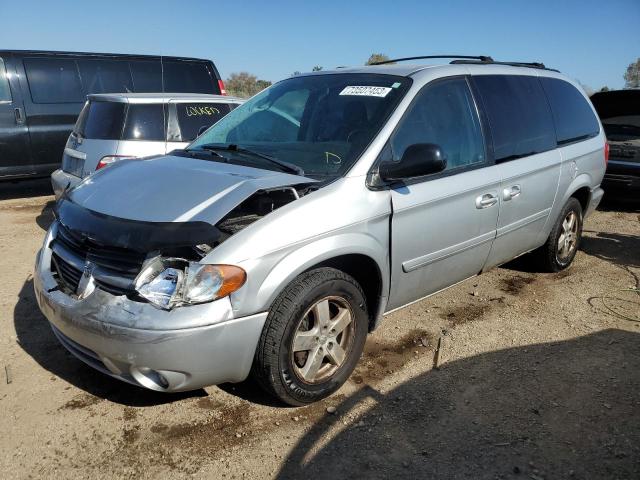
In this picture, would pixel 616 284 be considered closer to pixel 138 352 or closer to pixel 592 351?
pixel 592 351

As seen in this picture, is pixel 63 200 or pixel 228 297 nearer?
pixel 228 297

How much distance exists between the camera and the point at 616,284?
4848 mm

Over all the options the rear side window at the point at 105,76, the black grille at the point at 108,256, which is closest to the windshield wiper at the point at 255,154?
the black grille at the point at 108,256

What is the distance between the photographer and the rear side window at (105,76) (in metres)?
8.44

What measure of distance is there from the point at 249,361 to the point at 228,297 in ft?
1.25

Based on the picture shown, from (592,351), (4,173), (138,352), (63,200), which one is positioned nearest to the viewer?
(138,352)

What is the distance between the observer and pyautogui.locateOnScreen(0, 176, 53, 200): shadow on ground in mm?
8688

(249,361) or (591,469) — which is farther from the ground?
(249,361)

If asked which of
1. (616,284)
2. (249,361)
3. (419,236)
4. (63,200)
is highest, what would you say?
(63,200)

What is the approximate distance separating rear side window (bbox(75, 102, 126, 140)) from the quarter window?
12.3 feet

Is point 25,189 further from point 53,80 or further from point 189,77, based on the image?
point 189,77

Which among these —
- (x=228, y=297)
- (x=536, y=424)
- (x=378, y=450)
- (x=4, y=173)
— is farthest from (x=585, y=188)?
(x=4, y=173)

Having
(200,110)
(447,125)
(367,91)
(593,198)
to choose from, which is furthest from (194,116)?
(593,198)

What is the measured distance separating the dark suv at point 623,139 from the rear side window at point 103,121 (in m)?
6.34
